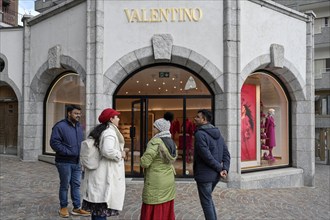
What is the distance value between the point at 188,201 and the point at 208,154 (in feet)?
8.93

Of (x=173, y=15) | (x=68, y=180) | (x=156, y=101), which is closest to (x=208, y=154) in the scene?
(x=68, y=180)

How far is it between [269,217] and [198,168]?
7.82ft

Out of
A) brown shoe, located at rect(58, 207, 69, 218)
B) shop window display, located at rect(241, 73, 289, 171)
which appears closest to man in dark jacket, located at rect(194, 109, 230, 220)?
brown shoe, located at rect(58, 207, 69, 218)

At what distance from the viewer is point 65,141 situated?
5.19 metres

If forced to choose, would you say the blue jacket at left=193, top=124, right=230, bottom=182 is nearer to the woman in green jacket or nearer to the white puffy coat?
the woman in green jacket

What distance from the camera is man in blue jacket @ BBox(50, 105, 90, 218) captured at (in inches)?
203

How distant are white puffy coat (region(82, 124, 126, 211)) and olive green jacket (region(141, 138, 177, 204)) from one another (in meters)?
0.40

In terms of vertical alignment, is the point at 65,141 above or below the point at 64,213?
above

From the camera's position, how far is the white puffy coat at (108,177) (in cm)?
373

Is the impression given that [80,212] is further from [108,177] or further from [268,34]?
[268,34]

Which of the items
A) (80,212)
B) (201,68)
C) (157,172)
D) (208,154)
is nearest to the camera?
(157,172)

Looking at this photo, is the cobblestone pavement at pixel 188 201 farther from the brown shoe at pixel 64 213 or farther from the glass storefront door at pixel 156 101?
the glass storefront door at pixel 156 101

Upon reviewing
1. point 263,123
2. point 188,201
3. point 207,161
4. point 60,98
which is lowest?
point 188,201

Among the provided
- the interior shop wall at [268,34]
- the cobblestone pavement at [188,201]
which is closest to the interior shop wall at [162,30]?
the interior shop wall at [268,34]
